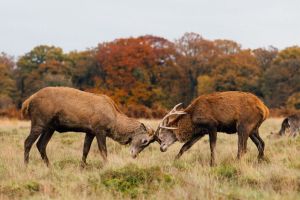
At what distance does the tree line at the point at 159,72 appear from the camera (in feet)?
165

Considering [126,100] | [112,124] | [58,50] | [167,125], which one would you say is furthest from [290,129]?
→ [58,50]

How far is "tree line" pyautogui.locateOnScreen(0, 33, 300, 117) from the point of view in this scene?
5022 centimetres

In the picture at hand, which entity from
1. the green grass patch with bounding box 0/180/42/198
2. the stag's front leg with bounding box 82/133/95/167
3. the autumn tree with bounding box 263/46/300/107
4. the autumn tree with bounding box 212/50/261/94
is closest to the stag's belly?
the stag's front leg with bounding box 82/133/95/167

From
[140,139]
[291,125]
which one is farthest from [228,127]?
[291,125]

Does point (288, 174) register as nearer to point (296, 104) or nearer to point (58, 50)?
point (296, 104)

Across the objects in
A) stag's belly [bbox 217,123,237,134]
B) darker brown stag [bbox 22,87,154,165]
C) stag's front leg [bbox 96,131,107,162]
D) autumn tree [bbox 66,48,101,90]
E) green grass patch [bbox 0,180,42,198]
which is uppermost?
autumn tree [bbox 66,48,101,90]

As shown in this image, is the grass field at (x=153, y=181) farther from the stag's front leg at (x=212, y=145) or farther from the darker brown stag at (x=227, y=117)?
the darker brown stag at (x=227, y=117)

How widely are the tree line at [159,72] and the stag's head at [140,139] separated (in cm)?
3540

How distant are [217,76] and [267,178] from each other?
4503 cm

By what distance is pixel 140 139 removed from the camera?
13.0 metres

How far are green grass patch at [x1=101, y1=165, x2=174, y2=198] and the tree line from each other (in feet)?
129

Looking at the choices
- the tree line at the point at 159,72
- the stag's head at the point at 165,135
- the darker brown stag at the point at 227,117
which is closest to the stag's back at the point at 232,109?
the darker brown stag at the point at 227,117

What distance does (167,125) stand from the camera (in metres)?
13.2

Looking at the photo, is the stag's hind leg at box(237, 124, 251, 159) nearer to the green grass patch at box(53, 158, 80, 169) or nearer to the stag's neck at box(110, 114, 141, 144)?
the stag's neck at box(110, 114, 141, 144)
